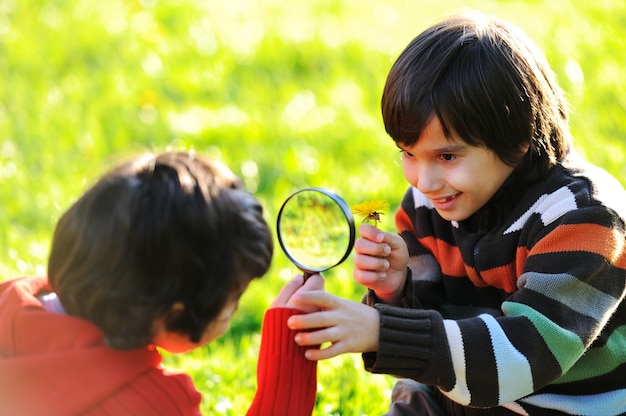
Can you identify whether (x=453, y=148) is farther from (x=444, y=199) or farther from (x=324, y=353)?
(x=324, y=353)

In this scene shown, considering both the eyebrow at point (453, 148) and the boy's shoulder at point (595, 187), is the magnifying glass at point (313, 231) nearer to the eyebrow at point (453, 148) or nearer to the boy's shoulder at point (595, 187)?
the eyebrow at point (453, 148)

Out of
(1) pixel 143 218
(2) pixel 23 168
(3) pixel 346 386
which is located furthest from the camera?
(2) pixel 23 168

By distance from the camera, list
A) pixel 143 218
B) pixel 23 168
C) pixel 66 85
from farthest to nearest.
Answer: pixel 66 85 → pixel 23 168 → pixel 143 218

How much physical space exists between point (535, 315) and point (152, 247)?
963mm

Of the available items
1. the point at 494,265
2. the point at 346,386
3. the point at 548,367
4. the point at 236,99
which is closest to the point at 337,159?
the point at 236,99

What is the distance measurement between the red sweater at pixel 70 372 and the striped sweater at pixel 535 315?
1.71 ft

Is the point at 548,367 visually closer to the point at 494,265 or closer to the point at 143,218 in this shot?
the point at 494,265

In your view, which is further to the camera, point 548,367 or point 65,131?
point 65,131

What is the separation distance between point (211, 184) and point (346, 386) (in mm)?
1299

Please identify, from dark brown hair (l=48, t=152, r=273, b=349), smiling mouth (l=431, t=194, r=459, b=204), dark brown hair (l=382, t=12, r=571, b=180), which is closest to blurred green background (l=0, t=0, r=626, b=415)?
smiling mouth (l=431, t=194, r=459, b=204)

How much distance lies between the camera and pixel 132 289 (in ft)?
6.39

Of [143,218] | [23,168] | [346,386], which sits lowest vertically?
[346,386]

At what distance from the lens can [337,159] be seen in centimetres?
472

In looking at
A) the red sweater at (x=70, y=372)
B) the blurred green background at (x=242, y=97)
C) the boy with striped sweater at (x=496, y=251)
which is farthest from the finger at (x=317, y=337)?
the blurred green background at (x=242, y=97)
